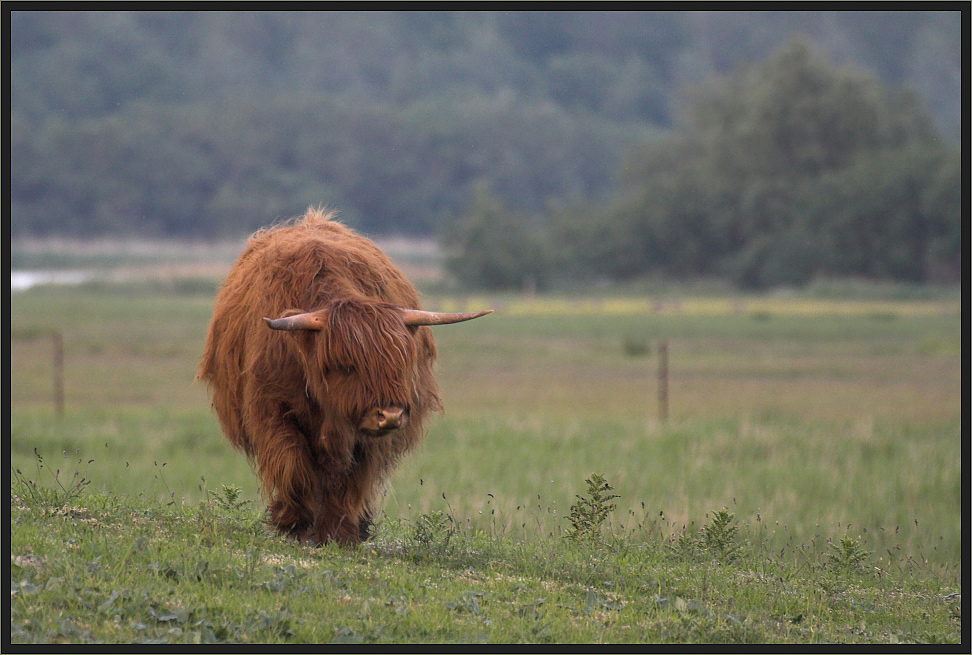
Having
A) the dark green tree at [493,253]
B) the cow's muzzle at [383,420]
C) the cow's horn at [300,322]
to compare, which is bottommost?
the cow's muzzle at [383,420]

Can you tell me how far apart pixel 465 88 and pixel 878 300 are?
62640 millimetres

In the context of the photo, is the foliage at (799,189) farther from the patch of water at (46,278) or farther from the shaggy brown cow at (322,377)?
the shaggy brown cow at (322,377)

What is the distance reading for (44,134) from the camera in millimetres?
84125

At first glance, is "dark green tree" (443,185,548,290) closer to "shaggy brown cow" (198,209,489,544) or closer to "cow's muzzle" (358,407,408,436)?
"shaggy brown cow" (198,209,489,544)

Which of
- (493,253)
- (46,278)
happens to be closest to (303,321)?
(493,253)

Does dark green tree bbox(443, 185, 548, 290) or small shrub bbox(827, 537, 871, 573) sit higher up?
dark green tree bbox(443, 185, 548, 290)

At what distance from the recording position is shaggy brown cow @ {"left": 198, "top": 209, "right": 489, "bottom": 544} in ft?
22.4

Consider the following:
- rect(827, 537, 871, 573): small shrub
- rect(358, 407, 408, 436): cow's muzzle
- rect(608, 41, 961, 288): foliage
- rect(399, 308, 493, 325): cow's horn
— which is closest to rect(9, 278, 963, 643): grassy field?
rect(827, 537, 871, 573): small shrub

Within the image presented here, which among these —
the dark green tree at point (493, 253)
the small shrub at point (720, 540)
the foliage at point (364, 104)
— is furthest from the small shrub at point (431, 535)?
the foliage at point (364, 104)

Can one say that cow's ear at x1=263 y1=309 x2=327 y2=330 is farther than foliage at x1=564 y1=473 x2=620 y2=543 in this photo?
No

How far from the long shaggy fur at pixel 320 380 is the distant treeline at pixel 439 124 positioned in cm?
5777

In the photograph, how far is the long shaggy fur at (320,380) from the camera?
6852mm

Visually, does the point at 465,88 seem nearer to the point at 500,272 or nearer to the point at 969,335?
the point at 500,272

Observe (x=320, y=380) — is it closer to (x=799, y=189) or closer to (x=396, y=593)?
(x=396, y=593)
